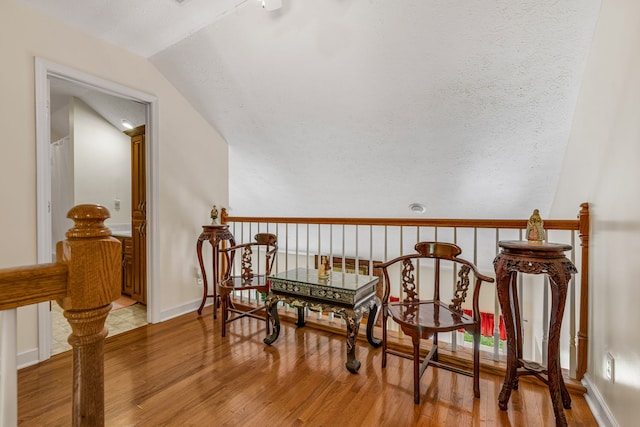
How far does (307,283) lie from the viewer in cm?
242

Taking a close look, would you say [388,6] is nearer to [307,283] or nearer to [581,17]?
[581,17]

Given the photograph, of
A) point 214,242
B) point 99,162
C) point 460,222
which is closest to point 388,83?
point 460,222

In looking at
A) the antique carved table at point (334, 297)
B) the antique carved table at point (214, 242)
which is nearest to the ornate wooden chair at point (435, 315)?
the antique carved table at point (334, 297)

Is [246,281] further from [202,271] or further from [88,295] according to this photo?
[88,295]

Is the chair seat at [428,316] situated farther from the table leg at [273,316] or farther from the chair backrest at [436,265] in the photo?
the table leg at [273,316]

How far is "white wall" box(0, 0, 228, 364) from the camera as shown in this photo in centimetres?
229

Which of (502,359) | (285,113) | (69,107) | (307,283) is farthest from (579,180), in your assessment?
(69,107)

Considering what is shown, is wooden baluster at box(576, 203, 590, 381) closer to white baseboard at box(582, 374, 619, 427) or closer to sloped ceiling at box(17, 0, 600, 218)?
white baseboard at box(582, 374, 619, 427)

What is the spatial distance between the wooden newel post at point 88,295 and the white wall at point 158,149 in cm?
230

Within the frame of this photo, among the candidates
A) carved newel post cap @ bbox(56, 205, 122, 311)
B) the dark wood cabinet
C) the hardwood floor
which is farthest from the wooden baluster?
the dark wood cabinet

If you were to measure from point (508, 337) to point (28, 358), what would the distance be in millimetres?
3321

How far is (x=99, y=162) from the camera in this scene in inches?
177

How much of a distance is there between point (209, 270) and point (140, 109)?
211cm

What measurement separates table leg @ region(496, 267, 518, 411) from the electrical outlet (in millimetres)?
416
